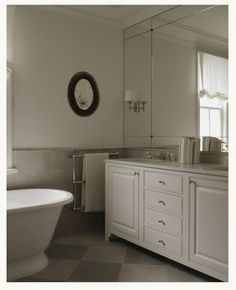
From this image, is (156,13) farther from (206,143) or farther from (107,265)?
(107,265)

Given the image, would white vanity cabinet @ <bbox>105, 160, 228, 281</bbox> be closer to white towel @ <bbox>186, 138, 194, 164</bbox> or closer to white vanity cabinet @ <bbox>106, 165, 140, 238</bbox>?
white vanity cabinet @ <bbox>106, 165, 140, 238</bbox>

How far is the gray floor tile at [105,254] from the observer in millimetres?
2865

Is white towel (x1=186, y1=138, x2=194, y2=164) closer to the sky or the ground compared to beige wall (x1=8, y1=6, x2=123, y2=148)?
closer to the ground

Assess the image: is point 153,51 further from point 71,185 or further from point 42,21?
point 71,185

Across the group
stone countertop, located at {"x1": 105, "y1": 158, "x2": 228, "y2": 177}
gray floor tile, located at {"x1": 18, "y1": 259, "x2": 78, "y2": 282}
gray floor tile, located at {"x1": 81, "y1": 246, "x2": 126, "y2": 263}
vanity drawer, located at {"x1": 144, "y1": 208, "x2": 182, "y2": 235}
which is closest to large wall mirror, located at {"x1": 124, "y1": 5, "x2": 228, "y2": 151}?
stone countertop, located at {"x1": 105, "y1": 158, "x2": 228, "y2": 177}

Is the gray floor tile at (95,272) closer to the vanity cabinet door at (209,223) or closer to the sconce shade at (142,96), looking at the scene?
the vanity cabinet door at (209,223)

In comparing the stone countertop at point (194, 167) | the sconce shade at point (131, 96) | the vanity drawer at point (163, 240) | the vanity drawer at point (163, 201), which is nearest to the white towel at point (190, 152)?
the stone countertop at point (194, 167)

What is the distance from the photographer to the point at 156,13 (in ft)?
11.7

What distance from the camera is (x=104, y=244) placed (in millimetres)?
3256

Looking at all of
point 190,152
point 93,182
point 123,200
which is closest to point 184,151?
point 190,152

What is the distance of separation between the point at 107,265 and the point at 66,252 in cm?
51

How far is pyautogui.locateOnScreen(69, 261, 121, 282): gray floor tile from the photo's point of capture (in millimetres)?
2473

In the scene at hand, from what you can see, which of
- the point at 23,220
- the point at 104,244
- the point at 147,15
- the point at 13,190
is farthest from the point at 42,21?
the point at 104,244

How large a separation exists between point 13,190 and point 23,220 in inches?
27.5
